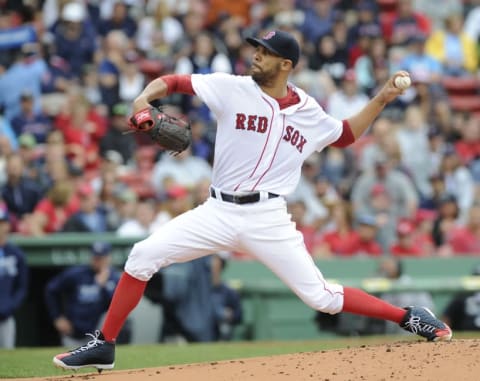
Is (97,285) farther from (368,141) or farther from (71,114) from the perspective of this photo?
(368,141)

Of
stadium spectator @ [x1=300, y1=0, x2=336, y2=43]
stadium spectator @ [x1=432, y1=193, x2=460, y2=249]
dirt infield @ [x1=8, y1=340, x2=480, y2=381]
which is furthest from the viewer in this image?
stadium spectator @ [x1=300, y1=0, x2=336, y2=43]

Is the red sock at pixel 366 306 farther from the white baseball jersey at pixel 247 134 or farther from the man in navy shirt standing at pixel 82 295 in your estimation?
the man in navy shirt standing at pixel 82 295

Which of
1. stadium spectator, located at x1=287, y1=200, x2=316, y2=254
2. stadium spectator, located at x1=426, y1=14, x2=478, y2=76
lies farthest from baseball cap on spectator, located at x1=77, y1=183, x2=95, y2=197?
stadium spectator, located at x1=426, y1=14, x2=478, y2=76

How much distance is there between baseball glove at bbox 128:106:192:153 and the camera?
6195 millimetres

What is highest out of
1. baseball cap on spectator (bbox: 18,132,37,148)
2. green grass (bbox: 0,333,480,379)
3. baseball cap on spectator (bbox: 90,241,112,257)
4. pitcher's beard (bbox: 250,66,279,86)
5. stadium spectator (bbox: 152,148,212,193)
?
pitcher's beard (bbox: 250,66,279,86)

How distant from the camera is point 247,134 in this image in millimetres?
6473

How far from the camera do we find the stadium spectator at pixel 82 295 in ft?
34.9

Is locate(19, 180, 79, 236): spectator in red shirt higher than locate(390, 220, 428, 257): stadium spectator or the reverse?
higher

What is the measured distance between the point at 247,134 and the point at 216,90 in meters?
0.30

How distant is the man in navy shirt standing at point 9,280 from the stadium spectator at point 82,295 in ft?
0.98

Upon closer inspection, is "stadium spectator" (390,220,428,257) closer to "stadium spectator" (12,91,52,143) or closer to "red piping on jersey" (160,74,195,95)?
"stadium spectator" (12,91,52,143)

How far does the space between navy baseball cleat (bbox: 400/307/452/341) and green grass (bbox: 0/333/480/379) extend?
1903 millimetres

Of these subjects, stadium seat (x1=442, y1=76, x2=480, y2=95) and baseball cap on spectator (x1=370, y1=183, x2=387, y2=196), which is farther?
stadium seat (x1=442, y1=76, x2=480, y2=95)

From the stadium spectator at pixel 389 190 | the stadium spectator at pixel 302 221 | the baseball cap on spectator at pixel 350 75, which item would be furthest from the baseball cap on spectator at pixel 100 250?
the baseball cap on spectator at pixel 350 75
